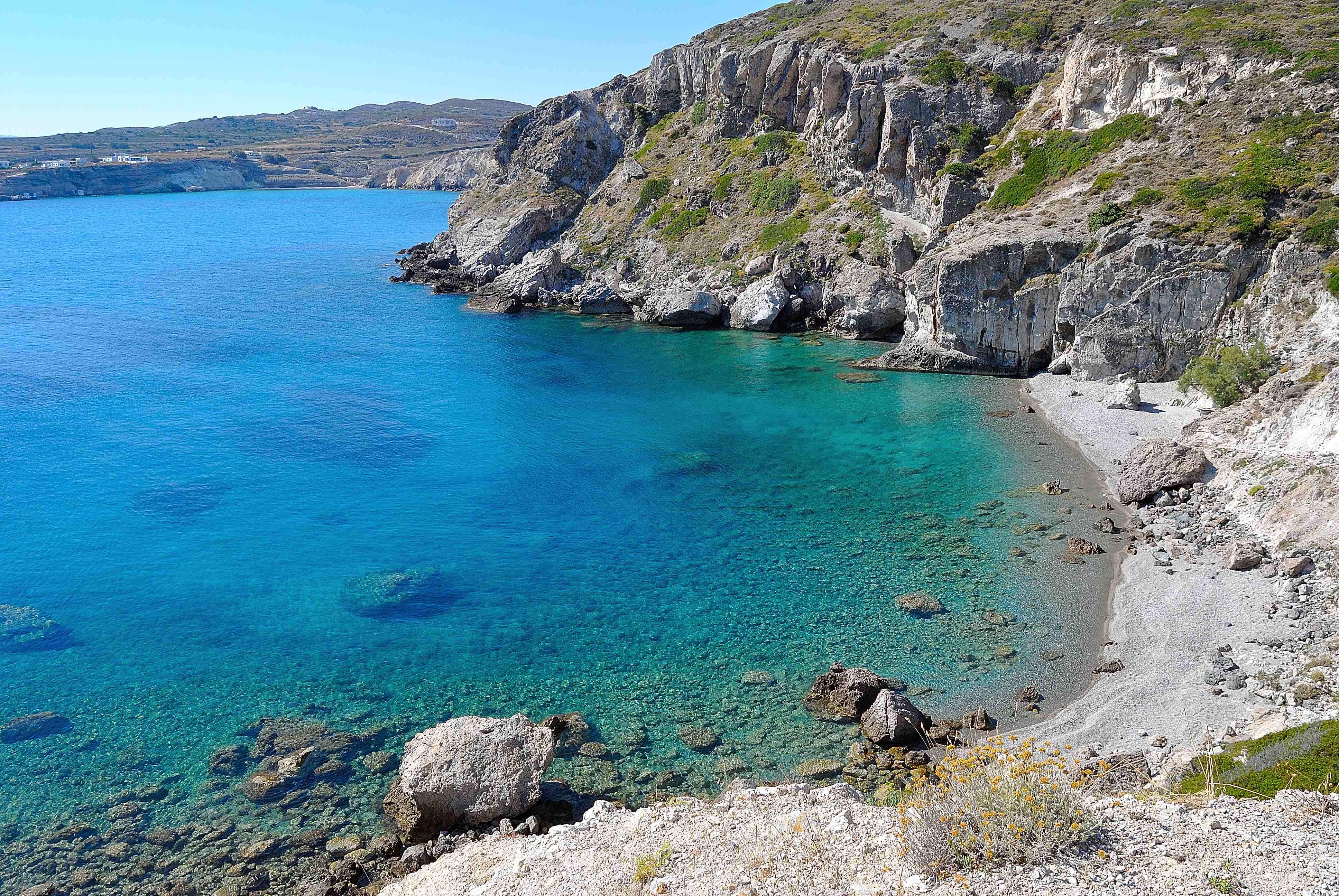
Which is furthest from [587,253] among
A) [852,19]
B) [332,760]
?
[332,760]

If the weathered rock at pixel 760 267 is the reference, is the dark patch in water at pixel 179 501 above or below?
Answer: below

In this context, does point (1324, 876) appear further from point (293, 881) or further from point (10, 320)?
point (10, 320)

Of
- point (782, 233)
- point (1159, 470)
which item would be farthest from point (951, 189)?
point (1159, 470)

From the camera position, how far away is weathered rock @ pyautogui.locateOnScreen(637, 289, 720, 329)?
75.0 m

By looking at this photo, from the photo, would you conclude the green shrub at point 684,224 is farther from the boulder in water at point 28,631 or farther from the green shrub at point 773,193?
the boulder in water at point 28,631

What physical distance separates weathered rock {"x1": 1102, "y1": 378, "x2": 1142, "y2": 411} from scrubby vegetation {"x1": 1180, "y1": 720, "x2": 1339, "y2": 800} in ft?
101

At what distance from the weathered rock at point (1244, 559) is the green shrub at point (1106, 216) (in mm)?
29732

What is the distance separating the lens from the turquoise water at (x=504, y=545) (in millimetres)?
23875

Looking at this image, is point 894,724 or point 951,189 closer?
point 894,724

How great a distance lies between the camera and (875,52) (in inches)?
3098

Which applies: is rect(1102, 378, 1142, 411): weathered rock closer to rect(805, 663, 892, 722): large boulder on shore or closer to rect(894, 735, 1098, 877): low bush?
rect(805, 663, 892, 722): large boulder on shore

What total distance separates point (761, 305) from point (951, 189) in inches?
690

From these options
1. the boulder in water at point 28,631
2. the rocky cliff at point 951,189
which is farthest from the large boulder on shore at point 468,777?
the rocky cliff at point 951,189

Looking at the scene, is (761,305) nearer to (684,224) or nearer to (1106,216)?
(684,224)
